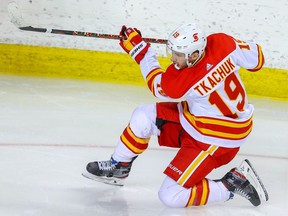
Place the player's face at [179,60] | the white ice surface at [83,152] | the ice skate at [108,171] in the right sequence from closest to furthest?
the player's face at [179,60], the white ice surface at [83,152], the ice skate at [108,171]

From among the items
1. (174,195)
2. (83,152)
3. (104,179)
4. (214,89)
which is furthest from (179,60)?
(83,152)

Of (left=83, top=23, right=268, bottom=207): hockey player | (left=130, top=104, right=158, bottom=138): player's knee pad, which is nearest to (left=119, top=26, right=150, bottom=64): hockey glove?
(left=83, top=23, right=268, bottom=207): hockey player

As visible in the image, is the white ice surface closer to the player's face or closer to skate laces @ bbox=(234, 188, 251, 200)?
skate laces @ bbox=(234, 188, 251, 200)

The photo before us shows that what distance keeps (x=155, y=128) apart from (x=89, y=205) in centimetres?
35

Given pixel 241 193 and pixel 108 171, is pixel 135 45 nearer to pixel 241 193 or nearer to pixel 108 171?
pixel 108 171

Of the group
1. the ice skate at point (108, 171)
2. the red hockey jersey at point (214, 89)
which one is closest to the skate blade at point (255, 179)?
the red hockey jersey at point (214, 89)

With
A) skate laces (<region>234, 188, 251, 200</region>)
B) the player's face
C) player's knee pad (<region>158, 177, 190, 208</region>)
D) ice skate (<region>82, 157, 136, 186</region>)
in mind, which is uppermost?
the player's face

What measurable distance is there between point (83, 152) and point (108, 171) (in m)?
0.40

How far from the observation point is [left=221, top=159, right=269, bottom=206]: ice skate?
8.36ft

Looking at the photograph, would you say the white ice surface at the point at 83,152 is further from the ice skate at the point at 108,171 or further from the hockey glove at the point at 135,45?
the hockey glove at the point at 135,45

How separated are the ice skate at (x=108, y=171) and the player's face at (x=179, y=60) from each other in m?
0.44

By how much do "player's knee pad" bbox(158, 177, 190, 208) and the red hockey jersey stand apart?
0.59 ft

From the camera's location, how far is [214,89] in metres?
2.39

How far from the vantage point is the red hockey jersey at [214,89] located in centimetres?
238
